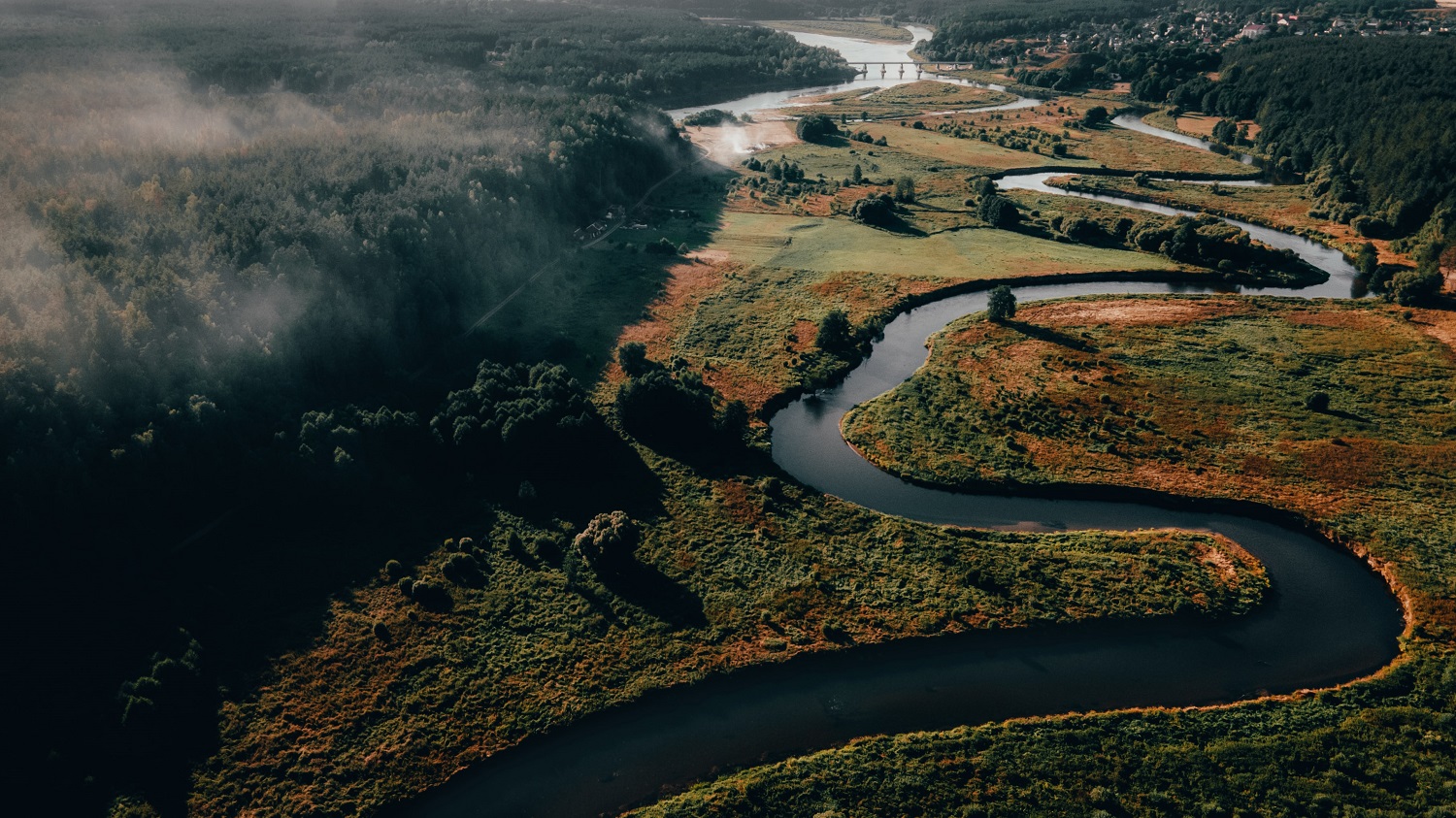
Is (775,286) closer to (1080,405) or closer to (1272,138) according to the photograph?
(1080,405)

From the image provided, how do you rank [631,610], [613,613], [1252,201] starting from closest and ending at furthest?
[613,613] < [631,610] < [1252,201]

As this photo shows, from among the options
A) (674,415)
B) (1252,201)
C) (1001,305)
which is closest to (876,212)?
(1001,305)

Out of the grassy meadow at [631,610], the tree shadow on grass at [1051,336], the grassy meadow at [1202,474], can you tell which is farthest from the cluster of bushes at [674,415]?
the tree shadow on grass at [1051,336]

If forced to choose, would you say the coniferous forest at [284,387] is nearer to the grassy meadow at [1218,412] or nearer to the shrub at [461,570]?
the shrub at [461,570]

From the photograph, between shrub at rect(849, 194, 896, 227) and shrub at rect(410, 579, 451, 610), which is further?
shrub at rect(849, 194, 896, 227)

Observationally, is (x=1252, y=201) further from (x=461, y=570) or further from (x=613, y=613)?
(x=461, y=570)

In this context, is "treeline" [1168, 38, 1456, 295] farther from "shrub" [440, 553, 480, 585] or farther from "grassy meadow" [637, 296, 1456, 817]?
"shrub" [440, 553, 480, 585]

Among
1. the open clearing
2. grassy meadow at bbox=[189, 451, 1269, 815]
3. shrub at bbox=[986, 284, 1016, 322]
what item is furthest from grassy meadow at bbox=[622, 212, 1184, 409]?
grassy meadow at bbox=[189, 451, 1269, 815]

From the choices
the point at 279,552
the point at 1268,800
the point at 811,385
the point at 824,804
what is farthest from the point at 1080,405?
the point at 279,552
